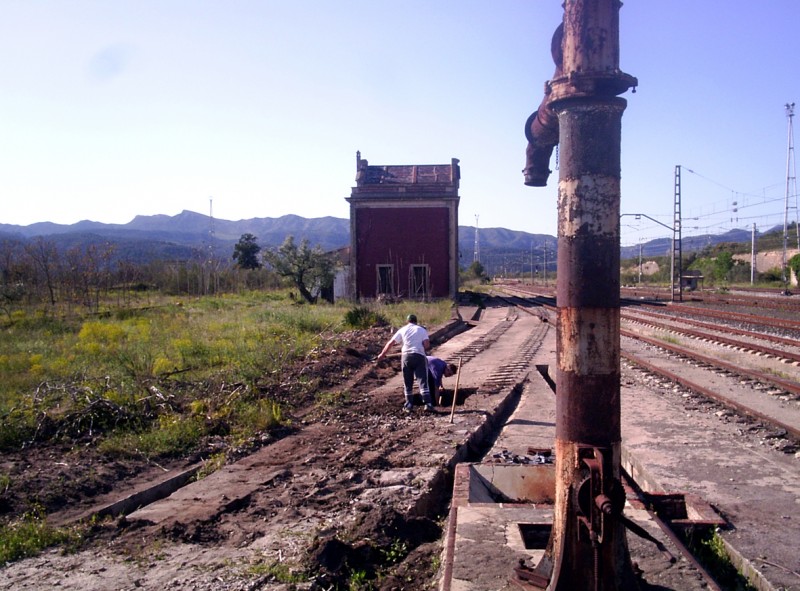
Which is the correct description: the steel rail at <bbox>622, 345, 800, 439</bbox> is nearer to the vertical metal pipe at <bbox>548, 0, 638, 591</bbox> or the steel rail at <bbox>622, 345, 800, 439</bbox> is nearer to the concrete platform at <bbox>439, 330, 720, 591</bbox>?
the concrete platform at <bbox>439, 330, 720, 591</bbox>

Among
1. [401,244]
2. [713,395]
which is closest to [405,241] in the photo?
[401,244]

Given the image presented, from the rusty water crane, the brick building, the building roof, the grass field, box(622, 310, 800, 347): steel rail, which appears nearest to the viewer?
the rusty water crane

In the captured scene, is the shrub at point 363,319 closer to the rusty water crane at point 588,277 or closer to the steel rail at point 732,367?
the steel rail at point 732,367

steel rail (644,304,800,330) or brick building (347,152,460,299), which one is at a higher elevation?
brick building (347,152,460,299)

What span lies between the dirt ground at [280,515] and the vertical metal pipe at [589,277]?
1448 millimetres

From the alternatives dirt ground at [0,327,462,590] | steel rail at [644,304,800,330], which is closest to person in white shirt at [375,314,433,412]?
dirt ground at [0,327,462,590]

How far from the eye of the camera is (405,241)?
38.6 metres

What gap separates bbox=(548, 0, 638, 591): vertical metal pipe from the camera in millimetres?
3625

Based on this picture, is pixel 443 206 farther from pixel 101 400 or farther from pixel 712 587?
pixel 712 587

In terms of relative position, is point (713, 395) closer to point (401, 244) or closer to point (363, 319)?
point (363, 319)

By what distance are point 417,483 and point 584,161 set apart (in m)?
3.93

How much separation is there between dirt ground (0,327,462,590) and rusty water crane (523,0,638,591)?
146 centimetres

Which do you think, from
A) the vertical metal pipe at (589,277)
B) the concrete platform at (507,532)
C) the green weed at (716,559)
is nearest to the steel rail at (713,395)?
the concrete platform at (507,532)

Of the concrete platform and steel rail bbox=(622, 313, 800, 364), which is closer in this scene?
the concrete platform
